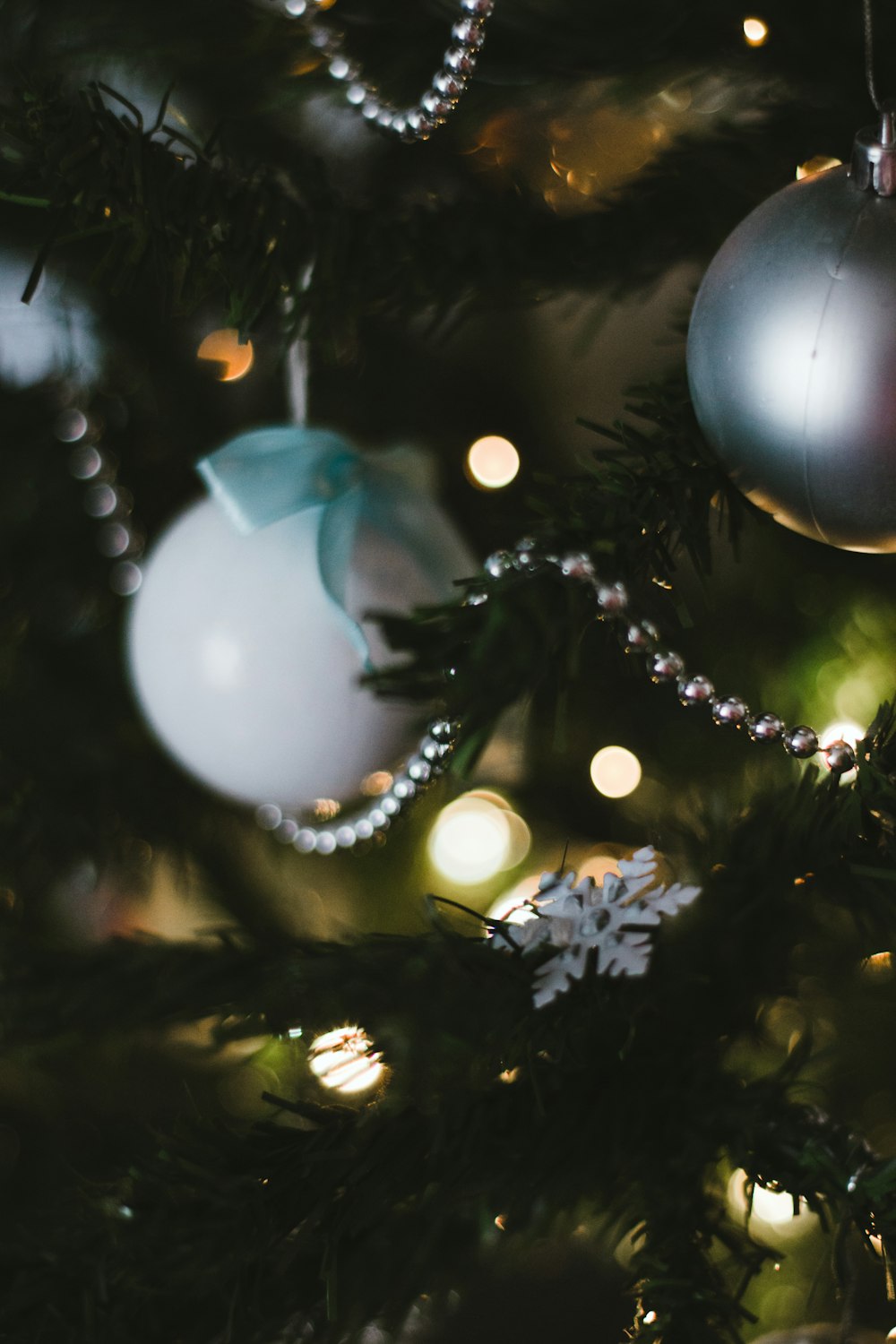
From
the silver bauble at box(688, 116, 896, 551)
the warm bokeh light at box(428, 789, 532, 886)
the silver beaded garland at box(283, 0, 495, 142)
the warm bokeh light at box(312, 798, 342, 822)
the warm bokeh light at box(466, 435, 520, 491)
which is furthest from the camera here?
the warm bokeh light at box(428, 789, 532, 886)

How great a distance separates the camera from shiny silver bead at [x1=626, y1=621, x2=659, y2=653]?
1.04 ft

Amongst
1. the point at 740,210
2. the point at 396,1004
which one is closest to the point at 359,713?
the point at 396,1004

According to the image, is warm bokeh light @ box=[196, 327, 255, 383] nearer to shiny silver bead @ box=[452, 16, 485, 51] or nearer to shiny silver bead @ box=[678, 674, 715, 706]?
shiny silver bead @ box=[452, 16, 485, 51]

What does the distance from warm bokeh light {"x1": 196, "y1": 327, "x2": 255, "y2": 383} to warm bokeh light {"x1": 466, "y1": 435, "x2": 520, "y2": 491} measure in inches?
5.2

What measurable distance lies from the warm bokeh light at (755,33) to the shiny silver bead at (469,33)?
106 millimetres

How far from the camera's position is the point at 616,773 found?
0.65 m

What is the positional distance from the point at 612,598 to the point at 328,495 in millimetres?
180

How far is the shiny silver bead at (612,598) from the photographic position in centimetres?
30

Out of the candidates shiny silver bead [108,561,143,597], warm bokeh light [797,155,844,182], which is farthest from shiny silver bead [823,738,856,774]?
shiny silver bead [108,561,143,597]

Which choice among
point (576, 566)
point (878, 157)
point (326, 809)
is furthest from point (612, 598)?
point (326, 809)

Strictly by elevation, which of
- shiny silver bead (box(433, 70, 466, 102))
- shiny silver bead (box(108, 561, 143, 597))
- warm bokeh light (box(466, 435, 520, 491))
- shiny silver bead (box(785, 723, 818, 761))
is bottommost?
shiny silver bead (box(108, 561, 143, 597))

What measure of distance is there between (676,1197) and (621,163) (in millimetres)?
483

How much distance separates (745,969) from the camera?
0.39m

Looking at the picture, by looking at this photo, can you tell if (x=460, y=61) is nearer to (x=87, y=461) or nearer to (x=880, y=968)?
(x=87, y=461)
